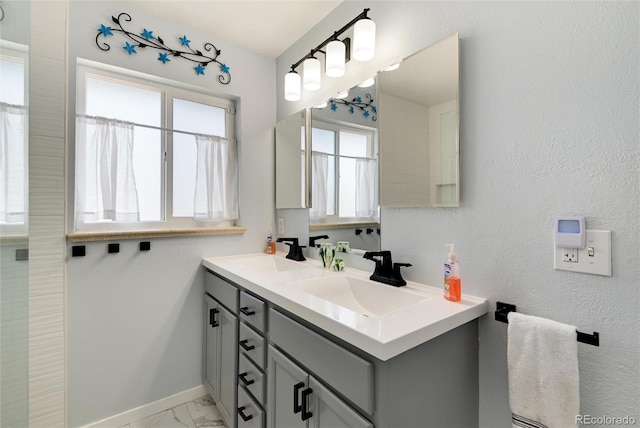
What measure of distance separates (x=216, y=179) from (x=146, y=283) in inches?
31.9

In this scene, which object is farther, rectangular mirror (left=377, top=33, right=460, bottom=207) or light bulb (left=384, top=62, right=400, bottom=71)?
light bulb (left=384, top=62, right=400, bottom=71)

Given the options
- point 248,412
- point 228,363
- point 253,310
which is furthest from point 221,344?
point 253,310

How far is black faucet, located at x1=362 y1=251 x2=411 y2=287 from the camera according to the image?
1.36 meters

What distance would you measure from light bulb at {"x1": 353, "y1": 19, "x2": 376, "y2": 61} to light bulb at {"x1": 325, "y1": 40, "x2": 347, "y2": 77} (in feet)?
0.51

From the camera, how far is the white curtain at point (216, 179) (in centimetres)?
208

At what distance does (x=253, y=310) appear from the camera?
142 centimetres

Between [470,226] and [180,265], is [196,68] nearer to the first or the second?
[180,265]

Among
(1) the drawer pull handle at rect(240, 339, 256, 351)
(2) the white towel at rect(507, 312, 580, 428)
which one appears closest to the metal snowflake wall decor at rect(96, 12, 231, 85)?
(1) the drawer pull handle at rect(240, 339, 256, 351)

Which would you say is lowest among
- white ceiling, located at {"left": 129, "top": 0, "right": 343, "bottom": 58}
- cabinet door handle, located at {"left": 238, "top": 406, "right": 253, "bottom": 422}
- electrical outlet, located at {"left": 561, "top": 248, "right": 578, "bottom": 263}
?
cabinet door handle, located at {"left": 238, "top": 406, "right": 253, "bottom": 422}

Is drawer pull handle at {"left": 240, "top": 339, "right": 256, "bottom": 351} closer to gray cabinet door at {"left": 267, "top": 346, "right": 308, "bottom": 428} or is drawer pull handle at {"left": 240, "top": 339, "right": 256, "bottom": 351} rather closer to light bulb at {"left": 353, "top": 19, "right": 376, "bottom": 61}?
gray cabinet door at {"left": 267, "top": 346, "right": 308, "bottom": 428}

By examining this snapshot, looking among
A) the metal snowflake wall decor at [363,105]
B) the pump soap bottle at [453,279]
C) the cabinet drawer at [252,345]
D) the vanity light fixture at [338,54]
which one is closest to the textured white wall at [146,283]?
the vanity light fixture at [338,54]

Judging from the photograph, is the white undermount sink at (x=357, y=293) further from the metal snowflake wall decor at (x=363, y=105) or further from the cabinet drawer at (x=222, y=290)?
the metal snowflake wall decor at (x=363, y=105)

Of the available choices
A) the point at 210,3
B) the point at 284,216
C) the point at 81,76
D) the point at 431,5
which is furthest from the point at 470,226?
the point at 81,76

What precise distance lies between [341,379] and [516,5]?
1392mm
